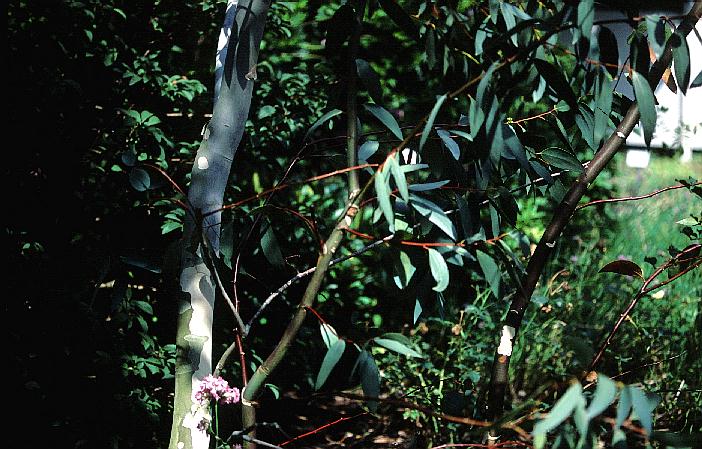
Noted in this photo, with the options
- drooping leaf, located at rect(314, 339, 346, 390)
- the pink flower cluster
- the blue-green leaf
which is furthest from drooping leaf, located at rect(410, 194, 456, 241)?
the pink flower cluster

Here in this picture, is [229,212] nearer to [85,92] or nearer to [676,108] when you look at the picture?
[85,92]

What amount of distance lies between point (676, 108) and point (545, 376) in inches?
191

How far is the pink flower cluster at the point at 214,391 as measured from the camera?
148cm

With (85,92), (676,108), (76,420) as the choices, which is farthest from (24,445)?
(676,108)

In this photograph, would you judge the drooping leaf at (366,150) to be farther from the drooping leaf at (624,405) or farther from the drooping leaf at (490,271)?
the drooping leaf at (624,405)

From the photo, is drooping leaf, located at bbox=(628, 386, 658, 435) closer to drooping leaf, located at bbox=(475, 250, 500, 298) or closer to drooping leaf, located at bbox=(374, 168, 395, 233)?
drooping leaf, located at bbox=(475, 250, 500, 298)

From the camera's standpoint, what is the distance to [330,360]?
1341mm

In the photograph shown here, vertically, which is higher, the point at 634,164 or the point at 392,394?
the point at 634,164

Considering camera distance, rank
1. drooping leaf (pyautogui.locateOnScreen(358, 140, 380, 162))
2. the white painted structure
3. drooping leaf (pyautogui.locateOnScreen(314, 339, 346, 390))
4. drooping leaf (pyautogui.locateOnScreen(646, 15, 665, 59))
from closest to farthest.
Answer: drooping leaf (pyautogui.locateOnScreen(646, 15, 665, 59)), drooping leaf (pyautogui.locateOnScreen(314, 339, 346, 390)), drooping leaf (pyautogui.locateOnScreen(358, 140, 380, 162)), the white painted structure

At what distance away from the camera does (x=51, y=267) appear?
2223mm

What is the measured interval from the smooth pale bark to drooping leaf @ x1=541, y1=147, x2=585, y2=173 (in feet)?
2.22

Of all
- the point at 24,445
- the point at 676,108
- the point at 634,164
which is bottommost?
the point at 24,445

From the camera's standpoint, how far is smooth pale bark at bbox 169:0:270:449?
1599 millimetres

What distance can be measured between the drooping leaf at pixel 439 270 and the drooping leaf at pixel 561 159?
0.48 meters
